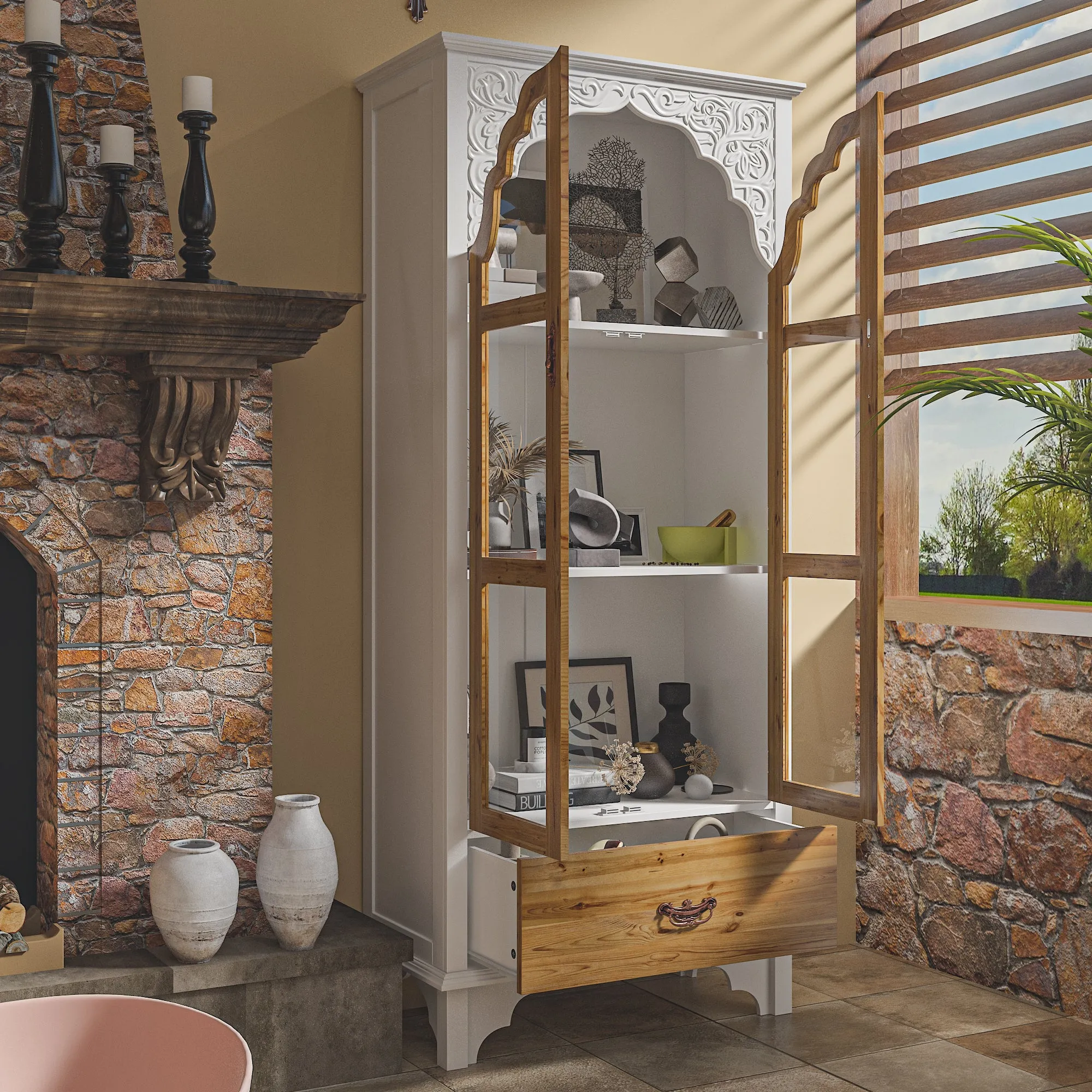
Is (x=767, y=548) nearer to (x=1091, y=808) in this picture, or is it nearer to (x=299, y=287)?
(x=1091, y=808)

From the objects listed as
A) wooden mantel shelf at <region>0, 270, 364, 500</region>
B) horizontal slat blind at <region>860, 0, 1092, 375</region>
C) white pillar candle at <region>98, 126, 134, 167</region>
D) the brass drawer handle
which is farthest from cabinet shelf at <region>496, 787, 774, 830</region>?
white pillar candle at <region>98, 126, 134, 167</region>

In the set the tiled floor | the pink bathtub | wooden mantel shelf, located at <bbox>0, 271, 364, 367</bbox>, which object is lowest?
the tiled floor

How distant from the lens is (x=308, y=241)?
3473mm

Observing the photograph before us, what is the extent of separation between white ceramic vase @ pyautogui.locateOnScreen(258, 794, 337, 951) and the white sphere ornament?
97 cm

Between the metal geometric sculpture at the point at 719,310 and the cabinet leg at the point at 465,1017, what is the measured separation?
179cm

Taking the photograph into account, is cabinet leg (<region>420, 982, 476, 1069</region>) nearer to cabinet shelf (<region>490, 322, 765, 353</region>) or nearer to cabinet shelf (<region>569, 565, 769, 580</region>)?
cabinet shelf (<region>569, 565, 769, 580</region>)

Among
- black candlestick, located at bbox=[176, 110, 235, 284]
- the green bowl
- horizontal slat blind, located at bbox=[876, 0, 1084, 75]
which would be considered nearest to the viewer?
black candlestick, located at bbox=[176, 110, 235, 284]

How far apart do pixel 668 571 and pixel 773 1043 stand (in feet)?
4.04

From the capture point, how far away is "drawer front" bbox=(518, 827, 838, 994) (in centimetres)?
298

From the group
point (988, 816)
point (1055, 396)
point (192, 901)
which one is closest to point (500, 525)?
point (192, 901)

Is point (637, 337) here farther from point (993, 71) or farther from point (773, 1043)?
point (773, 1043)

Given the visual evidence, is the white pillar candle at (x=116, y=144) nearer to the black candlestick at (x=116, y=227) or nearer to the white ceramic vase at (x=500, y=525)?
the black candlestick at (x=116, y=227)

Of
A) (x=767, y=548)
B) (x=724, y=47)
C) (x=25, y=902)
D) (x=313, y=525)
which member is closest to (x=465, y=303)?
(x=313, y=525)

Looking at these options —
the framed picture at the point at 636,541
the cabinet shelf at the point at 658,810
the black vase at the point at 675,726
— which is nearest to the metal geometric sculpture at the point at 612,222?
the framed picture at the point at 636,541
